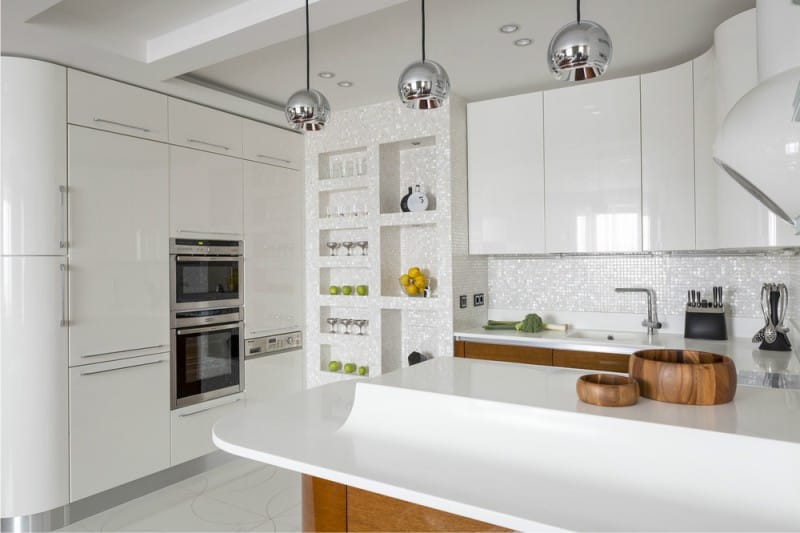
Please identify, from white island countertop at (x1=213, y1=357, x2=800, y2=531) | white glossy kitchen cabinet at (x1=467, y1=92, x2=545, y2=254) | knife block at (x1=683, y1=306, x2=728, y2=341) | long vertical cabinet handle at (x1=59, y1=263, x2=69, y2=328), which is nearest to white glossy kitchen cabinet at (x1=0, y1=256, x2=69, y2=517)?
long vertical cabinet handle at (x1=59, y1=263, x2=69, y2=328)

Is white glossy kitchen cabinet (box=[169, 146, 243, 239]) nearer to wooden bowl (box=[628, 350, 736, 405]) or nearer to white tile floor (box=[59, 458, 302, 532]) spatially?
white tile floor (box=[59, 458, 302, 532])

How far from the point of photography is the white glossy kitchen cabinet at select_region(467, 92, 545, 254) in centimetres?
373

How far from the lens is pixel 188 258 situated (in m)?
3.53

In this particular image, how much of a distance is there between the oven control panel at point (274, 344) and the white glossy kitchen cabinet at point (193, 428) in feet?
1.21

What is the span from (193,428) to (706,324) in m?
3.22

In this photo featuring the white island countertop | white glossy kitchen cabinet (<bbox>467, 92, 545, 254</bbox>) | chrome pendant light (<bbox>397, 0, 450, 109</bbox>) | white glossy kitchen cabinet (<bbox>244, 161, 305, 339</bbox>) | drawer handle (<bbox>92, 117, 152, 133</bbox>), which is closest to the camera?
the white island countertop

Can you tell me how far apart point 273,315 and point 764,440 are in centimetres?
337

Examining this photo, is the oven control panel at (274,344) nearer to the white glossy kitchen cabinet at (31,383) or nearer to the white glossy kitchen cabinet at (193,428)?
the white glossy kitchen cabinet at (193,428)

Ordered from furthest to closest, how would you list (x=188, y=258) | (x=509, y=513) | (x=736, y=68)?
1. (x=188, y=258)
2. (x=736, y=68)
3. (x=509, y=513)

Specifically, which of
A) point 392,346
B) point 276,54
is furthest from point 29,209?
point 392,346

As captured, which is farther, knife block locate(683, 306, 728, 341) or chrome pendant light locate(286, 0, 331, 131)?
knife block locate(683, 306, 728, 341)

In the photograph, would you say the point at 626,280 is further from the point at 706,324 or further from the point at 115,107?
the point at 115,107

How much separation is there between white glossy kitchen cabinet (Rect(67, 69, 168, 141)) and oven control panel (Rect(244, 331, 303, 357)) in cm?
149

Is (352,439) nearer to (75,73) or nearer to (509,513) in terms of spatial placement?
(509,513)
